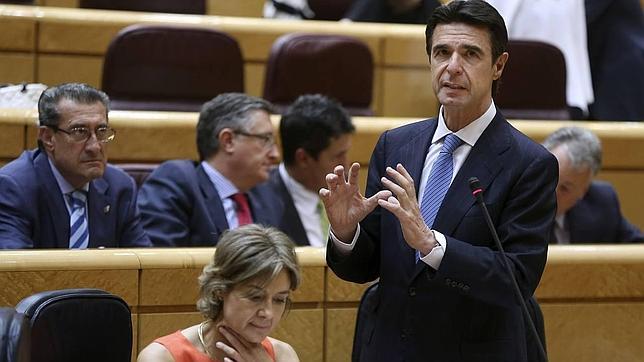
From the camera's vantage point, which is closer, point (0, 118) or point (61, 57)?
point (0, 118)

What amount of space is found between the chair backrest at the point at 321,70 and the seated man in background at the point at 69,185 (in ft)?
2.44

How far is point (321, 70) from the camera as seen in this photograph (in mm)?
2695

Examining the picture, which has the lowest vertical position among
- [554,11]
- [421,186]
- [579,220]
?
[579,220]

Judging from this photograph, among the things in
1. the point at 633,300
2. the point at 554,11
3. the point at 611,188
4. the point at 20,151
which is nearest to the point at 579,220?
the point at 611,188

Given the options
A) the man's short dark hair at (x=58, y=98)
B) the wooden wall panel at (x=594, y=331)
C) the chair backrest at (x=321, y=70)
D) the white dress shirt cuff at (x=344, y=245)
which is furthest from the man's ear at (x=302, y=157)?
the white dress shirt cuff at (x=344, y=245)

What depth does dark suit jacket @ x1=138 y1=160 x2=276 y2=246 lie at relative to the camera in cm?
209

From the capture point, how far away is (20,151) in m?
2.23

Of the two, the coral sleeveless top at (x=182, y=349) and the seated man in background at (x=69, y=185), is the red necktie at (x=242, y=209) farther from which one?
the coral sleeveless top at (x=182, y=349)

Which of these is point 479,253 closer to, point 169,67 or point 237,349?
point 237,349

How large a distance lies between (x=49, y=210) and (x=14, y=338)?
683 millimetres

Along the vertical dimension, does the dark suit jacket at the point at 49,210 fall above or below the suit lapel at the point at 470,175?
below

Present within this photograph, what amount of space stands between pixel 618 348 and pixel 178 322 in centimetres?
71

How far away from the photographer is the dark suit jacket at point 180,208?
2.09 metres

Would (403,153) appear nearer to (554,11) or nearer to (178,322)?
(178,322)
